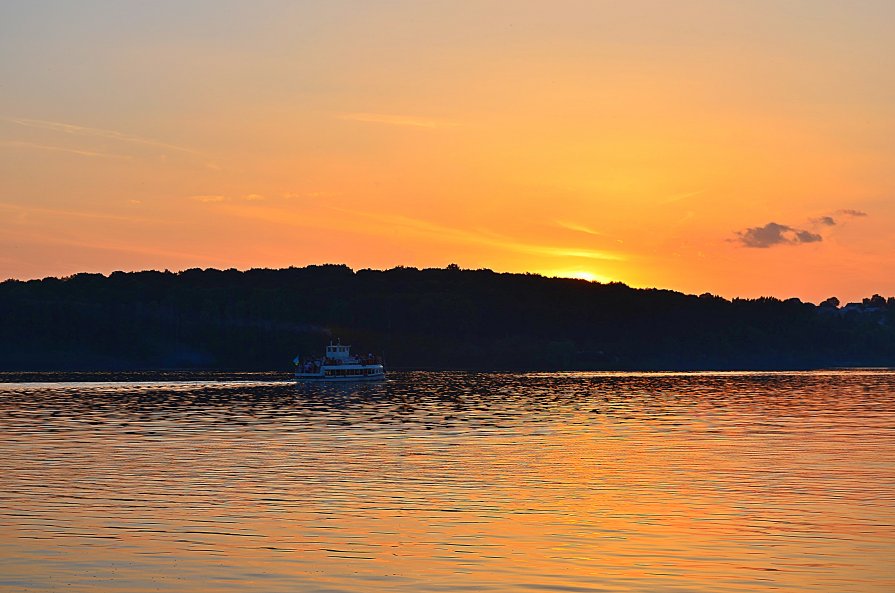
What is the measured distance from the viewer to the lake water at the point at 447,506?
35188 mm

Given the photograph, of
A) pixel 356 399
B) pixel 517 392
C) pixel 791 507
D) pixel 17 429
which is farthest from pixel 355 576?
pixel 517 392

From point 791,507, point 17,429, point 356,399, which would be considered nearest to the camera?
point 791,507

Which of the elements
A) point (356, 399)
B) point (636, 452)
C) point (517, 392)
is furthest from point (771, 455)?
Result: point (517, 392)

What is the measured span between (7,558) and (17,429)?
56.6 meters

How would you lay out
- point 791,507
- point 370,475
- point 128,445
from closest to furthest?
point 791,507 < point 370,475 < point 128,445

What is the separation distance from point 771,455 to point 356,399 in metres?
80.2

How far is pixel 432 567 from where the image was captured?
36.1 metres

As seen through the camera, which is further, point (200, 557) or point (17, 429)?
point (17, 429)

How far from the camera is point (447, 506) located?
48.2m

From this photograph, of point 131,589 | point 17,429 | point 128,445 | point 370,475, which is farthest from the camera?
point 17,429

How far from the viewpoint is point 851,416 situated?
10669 centimetres

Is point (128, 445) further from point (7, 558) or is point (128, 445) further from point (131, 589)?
point (131, 589)

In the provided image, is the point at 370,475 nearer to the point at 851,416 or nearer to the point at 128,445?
the point at 128,445

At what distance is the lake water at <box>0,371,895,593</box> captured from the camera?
115ft
